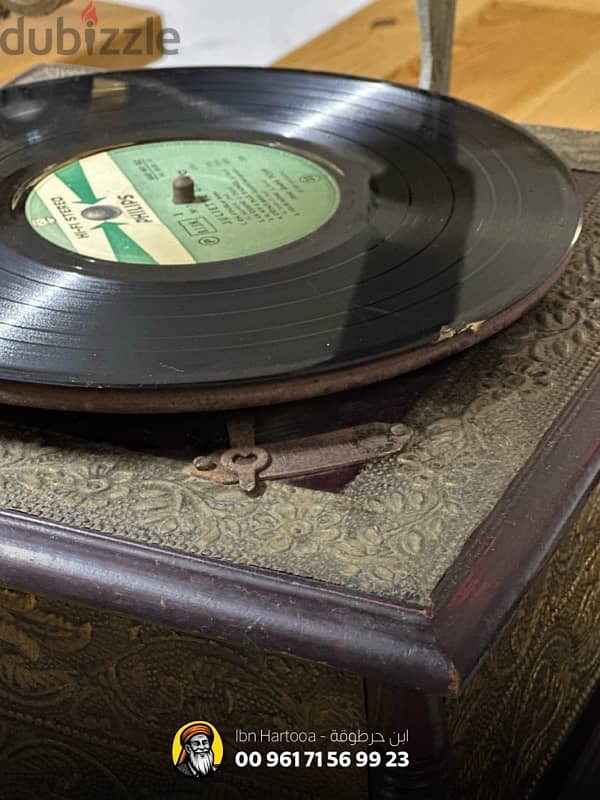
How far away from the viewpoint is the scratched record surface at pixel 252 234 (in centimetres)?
88

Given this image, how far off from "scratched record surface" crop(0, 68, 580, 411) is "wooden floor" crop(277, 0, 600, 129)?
49 centimetres

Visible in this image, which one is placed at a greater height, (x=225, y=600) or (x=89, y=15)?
(x=225, y=600)

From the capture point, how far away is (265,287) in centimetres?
95

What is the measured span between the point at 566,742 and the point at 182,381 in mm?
434

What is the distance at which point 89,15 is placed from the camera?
1941 millimetres

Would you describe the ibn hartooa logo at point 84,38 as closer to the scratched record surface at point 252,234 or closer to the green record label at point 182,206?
the scratched record surface at point 252,234

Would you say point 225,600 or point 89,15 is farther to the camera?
point 89,15

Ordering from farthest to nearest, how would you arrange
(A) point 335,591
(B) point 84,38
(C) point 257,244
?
(B) point 84,38 < (C) point 257,244 < (A) point 335,591

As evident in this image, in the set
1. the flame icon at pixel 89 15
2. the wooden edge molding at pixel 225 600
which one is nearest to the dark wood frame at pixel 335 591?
the wooden edge molding at pixel 225 600

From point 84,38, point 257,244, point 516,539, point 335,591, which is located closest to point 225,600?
point 335,591

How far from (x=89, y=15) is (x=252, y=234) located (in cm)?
99

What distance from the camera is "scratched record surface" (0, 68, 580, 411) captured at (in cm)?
88

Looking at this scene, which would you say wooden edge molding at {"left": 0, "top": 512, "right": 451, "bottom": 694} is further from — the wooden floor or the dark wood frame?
the wooden floor

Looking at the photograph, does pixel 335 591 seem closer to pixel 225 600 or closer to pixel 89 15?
pixel 225 600
